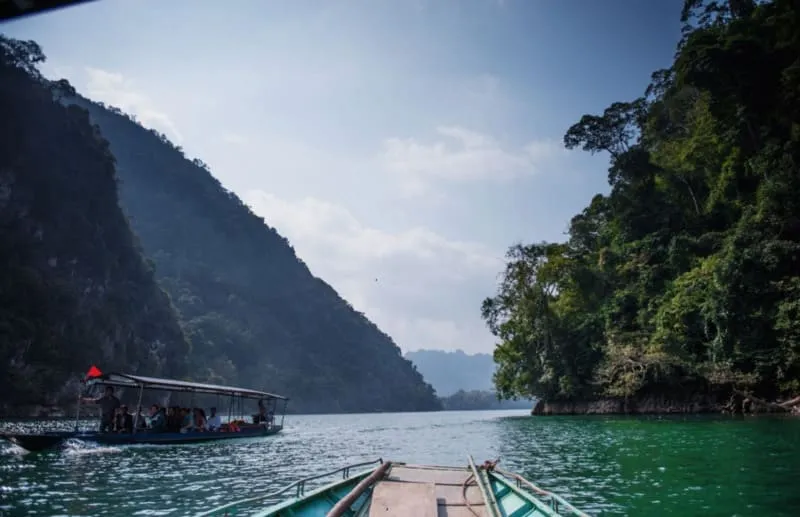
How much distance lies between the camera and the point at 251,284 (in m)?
160

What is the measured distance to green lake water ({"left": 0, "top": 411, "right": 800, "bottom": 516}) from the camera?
405 inches

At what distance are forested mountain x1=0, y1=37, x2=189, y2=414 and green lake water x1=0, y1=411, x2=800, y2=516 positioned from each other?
1451 inches

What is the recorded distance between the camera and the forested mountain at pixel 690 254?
106 ft

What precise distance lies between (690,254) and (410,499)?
3899 centimetres

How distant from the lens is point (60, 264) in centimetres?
6456

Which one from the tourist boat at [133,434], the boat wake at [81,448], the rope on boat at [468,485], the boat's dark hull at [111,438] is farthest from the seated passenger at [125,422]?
the rope on boat at [468,485]

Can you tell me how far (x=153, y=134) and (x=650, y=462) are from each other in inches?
6838

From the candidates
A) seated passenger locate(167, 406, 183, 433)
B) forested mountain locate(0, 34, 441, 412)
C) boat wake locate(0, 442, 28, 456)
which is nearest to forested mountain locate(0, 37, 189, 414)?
forested mountain locate(0, 34, 441, 412)

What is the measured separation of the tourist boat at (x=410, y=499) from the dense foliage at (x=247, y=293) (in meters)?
120

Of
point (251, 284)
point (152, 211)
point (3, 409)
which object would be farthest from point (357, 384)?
point (3, 409)

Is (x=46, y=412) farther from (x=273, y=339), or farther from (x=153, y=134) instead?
(x=153, y=134)

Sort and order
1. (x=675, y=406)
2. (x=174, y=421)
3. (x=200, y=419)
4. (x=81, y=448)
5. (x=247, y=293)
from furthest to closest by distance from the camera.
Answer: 1. (x=247, y=293)
2. (x=675, y=406)
3. (x=200, y=419)
4. (x=174, y=421)
5. (x=81, y=448)

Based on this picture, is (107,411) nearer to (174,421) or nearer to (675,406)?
(174,421)

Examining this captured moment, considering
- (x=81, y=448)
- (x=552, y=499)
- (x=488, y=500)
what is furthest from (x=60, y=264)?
(x=552, y=499)
